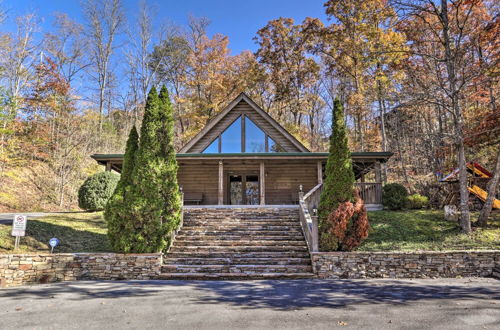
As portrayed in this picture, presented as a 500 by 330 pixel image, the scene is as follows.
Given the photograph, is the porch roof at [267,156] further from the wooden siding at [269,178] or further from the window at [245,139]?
the wooden siding at [269,178]

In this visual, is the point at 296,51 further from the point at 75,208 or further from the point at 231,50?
the point at 75,208

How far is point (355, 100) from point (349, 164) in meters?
14.9

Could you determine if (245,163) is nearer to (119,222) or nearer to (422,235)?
(119,222)

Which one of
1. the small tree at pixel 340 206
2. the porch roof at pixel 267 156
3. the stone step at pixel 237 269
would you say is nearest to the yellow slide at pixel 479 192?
the porch roof at pixel 267 156

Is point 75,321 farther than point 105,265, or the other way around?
point 105,265

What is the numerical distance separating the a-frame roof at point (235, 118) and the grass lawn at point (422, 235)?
6.55 m

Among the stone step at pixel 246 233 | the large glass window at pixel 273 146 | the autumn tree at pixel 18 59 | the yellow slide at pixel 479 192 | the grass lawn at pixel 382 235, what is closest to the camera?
the grass lawn at pixel 382 235

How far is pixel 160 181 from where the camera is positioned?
8648 mm

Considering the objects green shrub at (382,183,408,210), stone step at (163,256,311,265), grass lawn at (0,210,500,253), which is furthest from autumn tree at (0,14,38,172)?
green shrub at (382,183,408,210)

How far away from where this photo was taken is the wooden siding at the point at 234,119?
54.0 ft

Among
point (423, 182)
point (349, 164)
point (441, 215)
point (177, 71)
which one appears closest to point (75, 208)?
point (177, 71)

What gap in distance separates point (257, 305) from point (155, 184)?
15.6ft

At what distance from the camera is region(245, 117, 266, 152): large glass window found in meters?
16.3

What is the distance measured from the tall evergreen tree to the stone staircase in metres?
0.90
